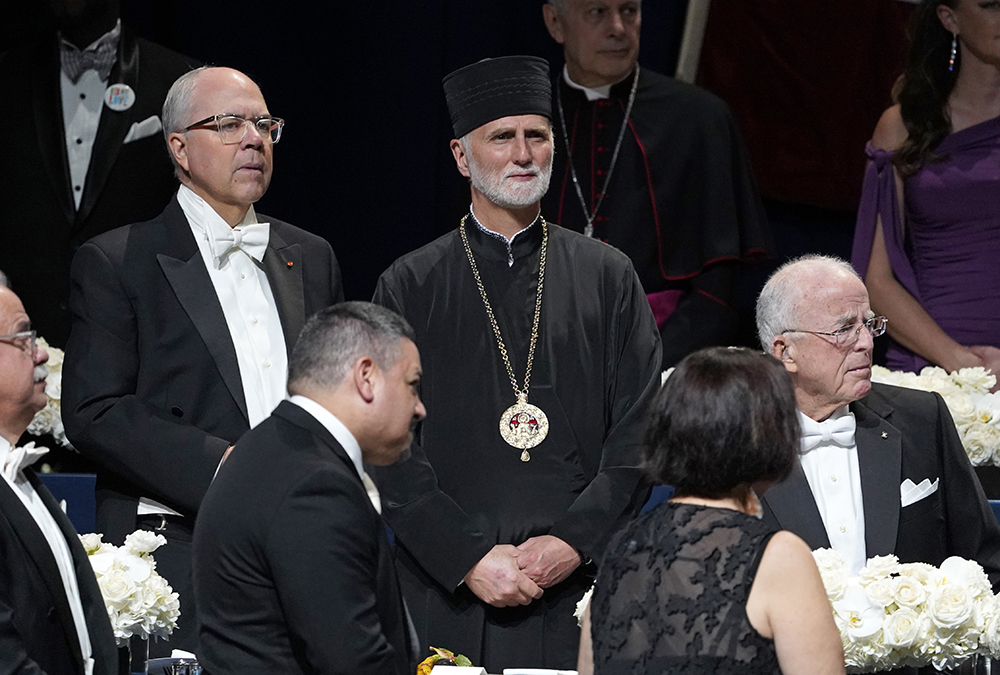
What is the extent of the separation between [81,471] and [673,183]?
2.49 meters

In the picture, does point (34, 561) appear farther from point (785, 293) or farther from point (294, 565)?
point (785, 293)

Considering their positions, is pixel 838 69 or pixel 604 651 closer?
pixel 604 651

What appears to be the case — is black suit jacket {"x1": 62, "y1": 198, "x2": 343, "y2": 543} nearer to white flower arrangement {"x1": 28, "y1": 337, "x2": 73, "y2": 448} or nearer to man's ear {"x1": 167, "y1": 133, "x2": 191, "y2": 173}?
man's ear {"x1": 167, "y1": 133, "x2": 191, "y2": 173}

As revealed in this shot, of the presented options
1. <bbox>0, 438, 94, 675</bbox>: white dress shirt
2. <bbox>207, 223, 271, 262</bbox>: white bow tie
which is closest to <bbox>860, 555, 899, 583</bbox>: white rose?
<bbox>0, 438, 94, 675</bbox>: white dress shirt

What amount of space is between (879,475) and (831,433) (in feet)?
0.56

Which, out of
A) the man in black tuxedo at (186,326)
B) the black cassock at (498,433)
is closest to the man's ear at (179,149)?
the man in black tuxedo at (186,326)

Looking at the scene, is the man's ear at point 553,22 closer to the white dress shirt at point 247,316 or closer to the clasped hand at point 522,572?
the white dress shirt at point 247,316

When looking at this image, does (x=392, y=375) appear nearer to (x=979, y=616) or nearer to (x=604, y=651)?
(x=604, y=651)

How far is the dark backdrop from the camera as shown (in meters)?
5.63

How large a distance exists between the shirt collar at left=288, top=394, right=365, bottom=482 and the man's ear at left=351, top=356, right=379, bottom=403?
2.7 inches

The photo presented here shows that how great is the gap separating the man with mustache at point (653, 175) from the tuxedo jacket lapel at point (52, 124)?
188 centimetres

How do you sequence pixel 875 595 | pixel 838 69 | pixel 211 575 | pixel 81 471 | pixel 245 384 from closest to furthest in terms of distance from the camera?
pixel 211 575 < pixel 875 595 < pixel 245 384 < pixel 81 471 < pixel 838 69

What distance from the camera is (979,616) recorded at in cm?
306

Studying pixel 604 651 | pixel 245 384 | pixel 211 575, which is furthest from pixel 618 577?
pixel 245 384
